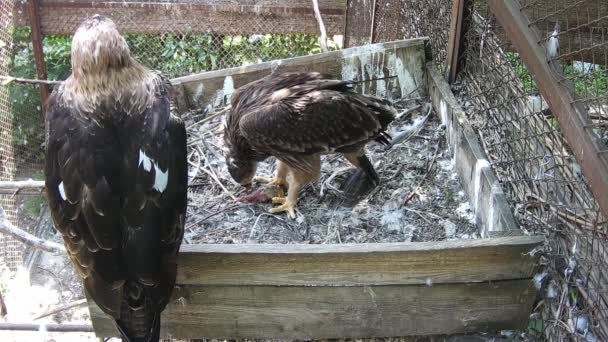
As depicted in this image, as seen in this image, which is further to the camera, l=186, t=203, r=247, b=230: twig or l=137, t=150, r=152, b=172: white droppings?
l=186, t=203, r=247, b=230: twig

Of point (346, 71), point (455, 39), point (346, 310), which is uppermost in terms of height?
point (455, 39)

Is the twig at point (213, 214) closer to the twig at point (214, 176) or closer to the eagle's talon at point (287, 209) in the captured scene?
the twig at point (214, 176)

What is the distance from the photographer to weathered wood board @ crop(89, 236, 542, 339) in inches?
102

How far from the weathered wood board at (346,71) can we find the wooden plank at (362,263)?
167 centimetres

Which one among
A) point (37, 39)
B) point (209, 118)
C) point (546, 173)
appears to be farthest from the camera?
point (37, 39)

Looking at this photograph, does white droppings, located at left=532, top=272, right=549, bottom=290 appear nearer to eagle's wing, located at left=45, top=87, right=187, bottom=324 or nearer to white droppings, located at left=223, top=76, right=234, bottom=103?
eagle's wing, located at left=45, top=87, right=187, bottom=324

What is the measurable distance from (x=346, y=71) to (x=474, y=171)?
4.37ft

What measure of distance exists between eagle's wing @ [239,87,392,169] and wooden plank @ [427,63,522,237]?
0.47 m

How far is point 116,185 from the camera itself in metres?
2.44

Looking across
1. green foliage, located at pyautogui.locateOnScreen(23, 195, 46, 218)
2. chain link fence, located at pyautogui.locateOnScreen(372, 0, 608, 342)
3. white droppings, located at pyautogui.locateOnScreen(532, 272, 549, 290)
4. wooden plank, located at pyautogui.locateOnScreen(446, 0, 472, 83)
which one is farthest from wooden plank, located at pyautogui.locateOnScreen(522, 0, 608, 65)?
green foliage, located at pyautogui.locateOnScreen(23, 195, 46, 218)

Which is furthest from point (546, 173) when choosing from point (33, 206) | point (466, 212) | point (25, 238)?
point (33, 206)

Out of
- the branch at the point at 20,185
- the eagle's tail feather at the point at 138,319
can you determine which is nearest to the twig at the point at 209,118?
the branch at the point at 20,185

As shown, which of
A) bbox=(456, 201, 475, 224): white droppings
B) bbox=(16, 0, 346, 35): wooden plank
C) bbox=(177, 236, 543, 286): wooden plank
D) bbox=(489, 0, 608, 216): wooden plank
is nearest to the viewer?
bbox=(489, 0, 608, 216): wooden plank

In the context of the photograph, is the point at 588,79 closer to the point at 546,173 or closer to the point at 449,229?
the point at 546,173
